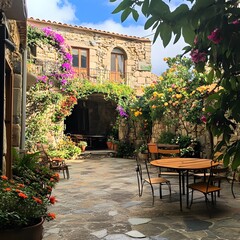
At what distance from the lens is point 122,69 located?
1473cm

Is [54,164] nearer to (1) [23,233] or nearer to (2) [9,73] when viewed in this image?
(2) [9,73]

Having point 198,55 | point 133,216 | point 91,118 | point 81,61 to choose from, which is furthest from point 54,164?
point 91,118

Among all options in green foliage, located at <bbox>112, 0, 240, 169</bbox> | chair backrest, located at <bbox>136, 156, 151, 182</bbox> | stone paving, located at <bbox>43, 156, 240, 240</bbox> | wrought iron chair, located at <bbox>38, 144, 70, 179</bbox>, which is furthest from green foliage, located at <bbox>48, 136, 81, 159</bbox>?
green foliage, located at <bbox>112, 0, 240, 169</bbox>

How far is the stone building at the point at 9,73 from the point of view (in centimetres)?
238

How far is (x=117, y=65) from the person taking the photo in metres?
14.6

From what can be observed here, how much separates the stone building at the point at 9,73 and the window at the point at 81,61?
8201mm

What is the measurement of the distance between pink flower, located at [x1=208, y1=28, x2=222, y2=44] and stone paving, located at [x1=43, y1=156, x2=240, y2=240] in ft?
8.55

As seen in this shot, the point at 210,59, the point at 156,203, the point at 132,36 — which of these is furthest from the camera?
the point at 132,36

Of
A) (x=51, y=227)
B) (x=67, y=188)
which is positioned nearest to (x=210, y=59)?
(x=51, y=227)

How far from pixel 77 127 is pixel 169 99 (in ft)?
26.7

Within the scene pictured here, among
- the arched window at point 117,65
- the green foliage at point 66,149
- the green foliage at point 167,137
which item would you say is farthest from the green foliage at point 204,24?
the arched window at point 117,65

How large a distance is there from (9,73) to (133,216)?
8.12 feet

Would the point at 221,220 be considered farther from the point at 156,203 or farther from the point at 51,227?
the point at 51,227

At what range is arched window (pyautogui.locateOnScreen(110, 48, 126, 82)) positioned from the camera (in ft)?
47.3
